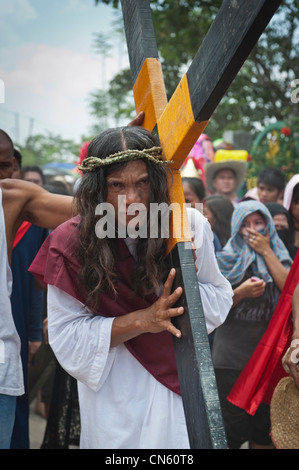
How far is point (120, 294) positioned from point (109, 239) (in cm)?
21

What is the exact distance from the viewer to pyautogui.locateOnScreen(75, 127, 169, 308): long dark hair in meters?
1.91

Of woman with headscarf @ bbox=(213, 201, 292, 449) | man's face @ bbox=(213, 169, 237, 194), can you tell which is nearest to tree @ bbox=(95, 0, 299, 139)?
man's face @ bbox=(213, 169, 237, 194)

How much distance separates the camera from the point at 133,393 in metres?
2.16

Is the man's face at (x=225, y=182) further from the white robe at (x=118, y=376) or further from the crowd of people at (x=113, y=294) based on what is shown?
the white robe at (x=118, y=376)

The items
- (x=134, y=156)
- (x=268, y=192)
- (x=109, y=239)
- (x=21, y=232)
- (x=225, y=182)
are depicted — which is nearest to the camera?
(x=134, y=156)

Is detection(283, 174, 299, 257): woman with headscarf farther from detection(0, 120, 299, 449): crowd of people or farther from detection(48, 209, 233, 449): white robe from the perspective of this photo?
detection(48, 209, 233, 449): white robe

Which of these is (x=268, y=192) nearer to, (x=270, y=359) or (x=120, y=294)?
(x=270, y=359)

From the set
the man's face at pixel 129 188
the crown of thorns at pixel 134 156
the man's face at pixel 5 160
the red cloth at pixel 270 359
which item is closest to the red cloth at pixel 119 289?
the man's face at pixel 129 188

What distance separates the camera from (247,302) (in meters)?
3.59

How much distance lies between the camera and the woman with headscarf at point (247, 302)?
3.43m

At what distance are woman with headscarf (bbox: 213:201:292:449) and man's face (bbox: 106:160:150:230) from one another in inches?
64.7

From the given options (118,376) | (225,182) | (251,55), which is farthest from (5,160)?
(251,55)

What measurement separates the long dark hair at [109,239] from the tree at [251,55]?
5.46m

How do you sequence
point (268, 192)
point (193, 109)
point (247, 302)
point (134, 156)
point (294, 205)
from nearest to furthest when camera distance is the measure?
point (193, 109), point (134, 156), point (247, 302), point (294, 205), point (268, 192)
